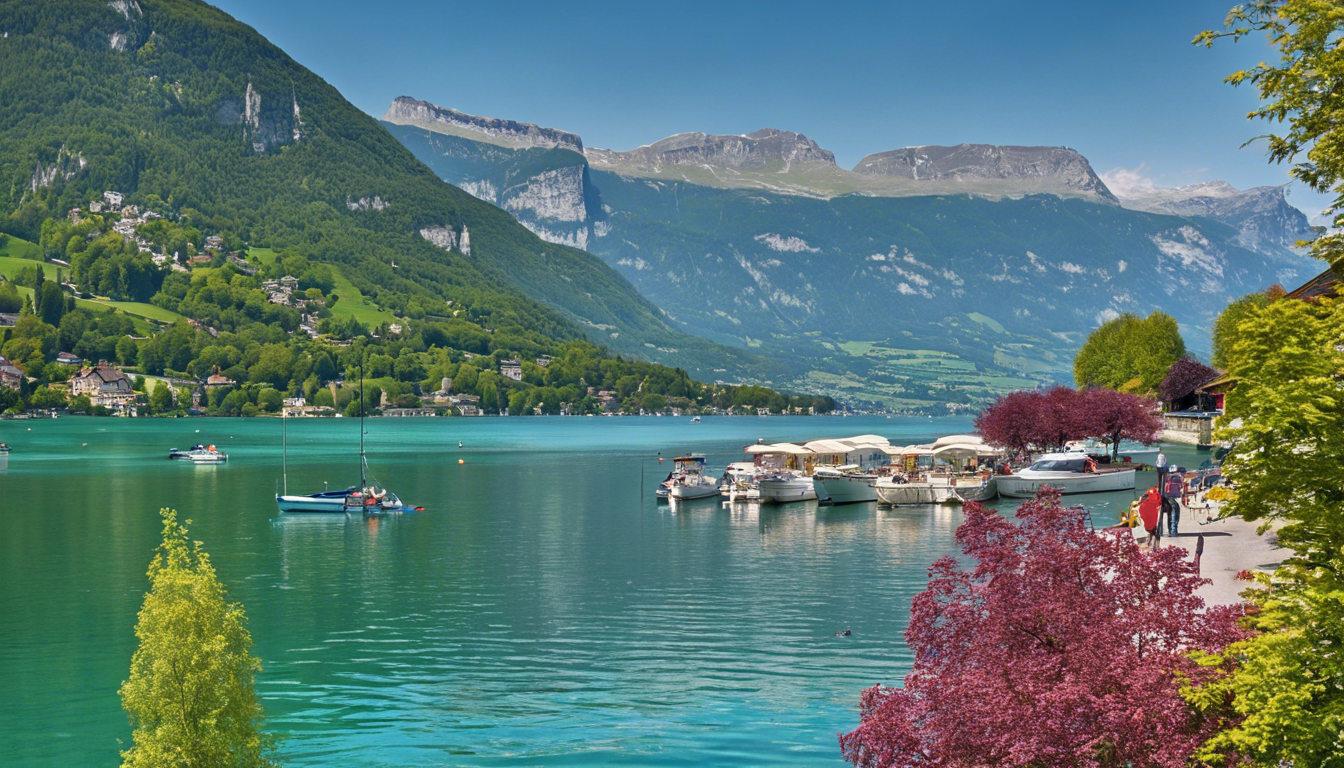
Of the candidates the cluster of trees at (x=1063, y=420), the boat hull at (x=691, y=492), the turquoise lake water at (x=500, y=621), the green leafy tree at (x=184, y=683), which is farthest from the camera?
the cluster of trees at (x=1063, y=420)

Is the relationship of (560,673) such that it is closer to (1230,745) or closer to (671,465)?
(1230,745)

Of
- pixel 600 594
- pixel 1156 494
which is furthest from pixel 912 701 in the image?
pixel 600 594

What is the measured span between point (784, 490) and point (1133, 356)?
93.5 m

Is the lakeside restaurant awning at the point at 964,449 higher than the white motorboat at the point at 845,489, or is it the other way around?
the lakeside restaurant awning at the point at 964,449

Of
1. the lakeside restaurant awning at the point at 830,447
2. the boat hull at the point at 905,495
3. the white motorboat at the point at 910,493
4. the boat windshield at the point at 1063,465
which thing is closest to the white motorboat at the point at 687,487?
the lakeside restaurant awning at the point at 830,447

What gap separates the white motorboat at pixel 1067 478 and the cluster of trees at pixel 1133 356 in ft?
241

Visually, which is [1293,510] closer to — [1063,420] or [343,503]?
[343,503]

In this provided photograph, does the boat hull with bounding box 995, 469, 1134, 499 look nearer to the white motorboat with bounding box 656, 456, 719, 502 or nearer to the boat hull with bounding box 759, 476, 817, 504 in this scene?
the boat hull with bounding box 759, 476, 817, 504

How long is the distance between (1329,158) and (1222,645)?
18.7ft

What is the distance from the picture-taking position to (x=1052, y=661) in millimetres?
12086

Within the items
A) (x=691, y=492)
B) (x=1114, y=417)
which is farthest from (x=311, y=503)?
(x=1114, y=417)

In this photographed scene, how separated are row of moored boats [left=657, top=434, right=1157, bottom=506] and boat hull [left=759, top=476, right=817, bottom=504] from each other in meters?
0.07

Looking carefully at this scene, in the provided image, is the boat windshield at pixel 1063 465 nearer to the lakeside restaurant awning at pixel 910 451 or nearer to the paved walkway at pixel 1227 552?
the lakeside restaurant awning at pixel 910 451

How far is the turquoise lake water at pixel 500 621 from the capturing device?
78.1 ft
